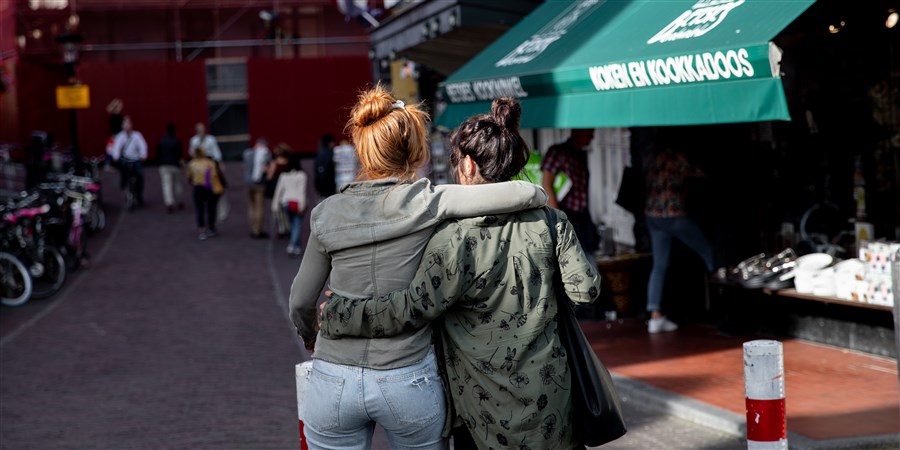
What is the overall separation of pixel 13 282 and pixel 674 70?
1008 centimetres

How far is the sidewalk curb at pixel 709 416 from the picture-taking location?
6.11m

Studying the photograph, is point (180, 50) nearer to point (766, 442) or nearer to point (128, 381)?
point (128, 381)

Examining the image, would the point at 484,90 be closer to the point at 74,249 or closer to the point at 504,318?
the point at 504,318

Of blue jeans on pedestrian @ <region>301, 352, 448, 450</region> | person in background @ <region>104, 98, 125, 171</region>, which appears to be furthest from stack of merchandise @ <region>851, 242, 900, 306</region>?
person in background @ <region>104, 98, 125, 171</region>

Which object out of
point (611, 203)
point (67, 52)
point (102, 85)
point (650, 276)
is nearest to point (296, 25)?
point (102, 85)

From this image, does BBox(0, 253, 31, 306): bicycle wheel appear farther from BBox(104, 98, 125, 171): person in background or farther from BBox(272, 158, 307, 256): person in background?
BBox(104, 98, 125, 171): person in background

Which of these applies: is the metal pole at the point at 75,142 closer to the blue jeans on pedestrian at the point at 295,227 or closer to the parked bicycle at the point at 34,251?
the blue jeans on pedestrian at the point at 295,227

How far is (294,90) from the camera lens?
33.6 metres

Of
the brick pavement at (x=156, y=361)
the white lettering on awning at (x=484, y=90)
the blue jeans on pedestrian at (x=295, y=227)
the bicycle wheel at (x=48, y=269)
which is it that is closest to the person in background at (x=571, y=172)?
the white lettering on awning at (x=484, y=90)

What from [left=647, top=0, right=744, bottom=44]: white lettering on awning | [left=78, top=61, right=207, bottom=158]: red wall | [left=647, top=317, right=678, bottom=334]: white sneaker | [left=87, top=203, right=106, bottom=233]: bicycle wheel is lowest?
[left=647, top=317, right=678, bottom=334]: white sneaker

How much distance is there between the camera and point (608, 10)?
9.58 meters

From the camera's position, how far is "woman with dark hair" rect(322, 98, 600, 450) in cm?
342

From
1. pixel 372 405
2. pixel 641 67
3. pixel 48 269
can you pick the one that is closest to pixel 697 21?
pixel 641 67

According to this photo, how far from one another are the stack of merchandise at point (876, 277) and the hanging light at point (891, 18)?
1612 mm
